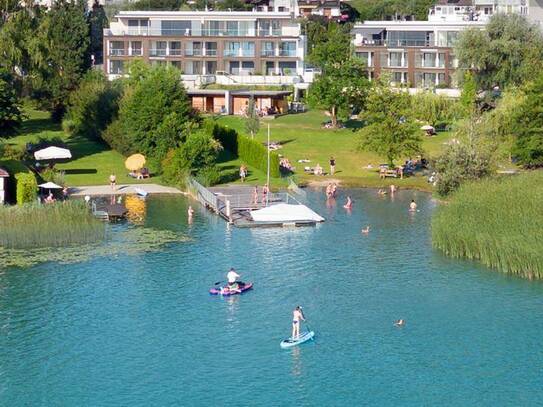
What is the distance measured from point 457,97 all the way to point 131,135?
4657 centimetres

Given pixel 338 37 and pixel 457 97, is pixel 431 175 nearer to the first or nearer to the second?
pixel 457 97

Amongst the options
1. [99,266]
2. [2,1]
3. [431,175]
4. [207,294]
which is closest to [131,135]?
[2,1]

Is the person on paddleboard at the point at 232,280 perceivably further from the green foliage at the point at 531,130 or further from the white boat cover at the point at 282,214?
the green foliage at the point at 531,130

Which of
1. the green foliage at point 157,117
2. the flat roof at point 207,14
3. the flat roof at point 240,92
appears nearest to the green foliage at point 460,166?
the green foliage at point 157,117

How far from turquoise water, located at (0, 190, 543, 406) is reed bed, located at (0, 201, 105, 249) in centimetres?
609

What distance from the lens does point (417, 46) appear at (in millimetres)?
150375

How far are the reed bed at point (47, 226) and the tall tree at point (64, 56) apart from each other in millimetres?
55749

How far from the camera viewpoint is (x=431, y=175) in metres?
100

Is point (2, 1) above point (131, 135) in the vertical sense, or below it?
above

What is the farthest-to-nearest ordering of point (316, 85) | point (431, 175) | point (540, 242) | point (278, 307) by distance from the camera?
1. point (316, 85)
2. point (431, 175)
3. point (540, 242)
4. point (278, 307)

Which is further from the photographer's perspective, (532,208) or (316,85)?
(316,85)

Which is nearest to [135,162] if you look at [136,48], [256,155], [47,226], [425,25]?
[256,155]

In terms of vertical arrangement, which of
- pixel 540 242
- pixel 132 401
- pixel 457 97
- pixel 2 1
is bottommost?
pixel 132 401

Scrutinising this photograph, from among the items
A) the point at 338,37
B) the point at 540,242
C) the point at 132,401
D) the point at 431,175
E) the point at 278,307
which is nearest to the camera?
the point at 132,401
